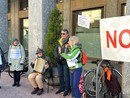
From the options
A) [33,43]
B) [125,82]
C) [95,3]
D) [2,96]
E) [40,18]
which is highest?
[95,3]

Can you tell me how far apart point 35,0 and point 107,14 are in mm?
2653

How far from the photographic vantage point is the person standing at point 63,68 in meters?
7.29

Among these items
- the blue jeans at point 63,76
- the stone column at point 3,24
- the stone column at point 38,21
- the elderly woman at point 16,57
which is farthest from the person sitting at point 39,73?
the stone column at point 3,24

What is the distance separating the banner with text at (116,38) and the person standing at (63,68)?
8.28 ft

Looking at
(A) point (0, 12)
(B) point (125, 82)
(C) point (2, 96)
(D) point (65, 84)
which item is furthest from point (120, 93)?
(A) point (0, 12)

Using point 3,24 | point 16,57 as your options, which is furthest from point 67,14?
point 16,57

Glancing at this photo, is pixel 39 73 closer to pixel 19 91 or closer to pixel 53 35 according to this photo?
pixel 19 91

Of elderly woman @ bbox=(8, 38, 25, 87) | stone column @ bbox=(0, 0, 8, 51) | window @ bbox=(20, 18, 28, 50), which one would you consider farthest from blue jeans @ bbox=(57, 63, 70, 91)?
window @ bbox=(20, 18, 28, 50)

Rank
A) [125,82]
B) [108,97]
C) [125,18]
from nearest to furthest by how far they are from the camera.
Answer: [125,18], [125,82], [108,97]

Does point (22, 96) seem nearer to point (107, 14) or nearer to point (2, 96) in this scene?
point (2, 96)

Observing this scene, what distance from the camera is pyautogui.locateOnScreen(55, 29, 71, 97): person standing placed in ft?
23.9

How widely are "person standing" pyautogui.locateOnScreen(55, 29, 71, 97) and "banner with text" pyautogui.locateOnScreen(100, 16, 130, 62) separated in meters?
2.52

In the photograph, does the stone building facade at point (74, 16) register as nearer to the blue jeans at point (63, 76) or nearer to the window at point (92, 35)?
the window at point (92, 35)

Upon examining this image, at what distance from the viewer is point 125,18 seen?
4.45 m
